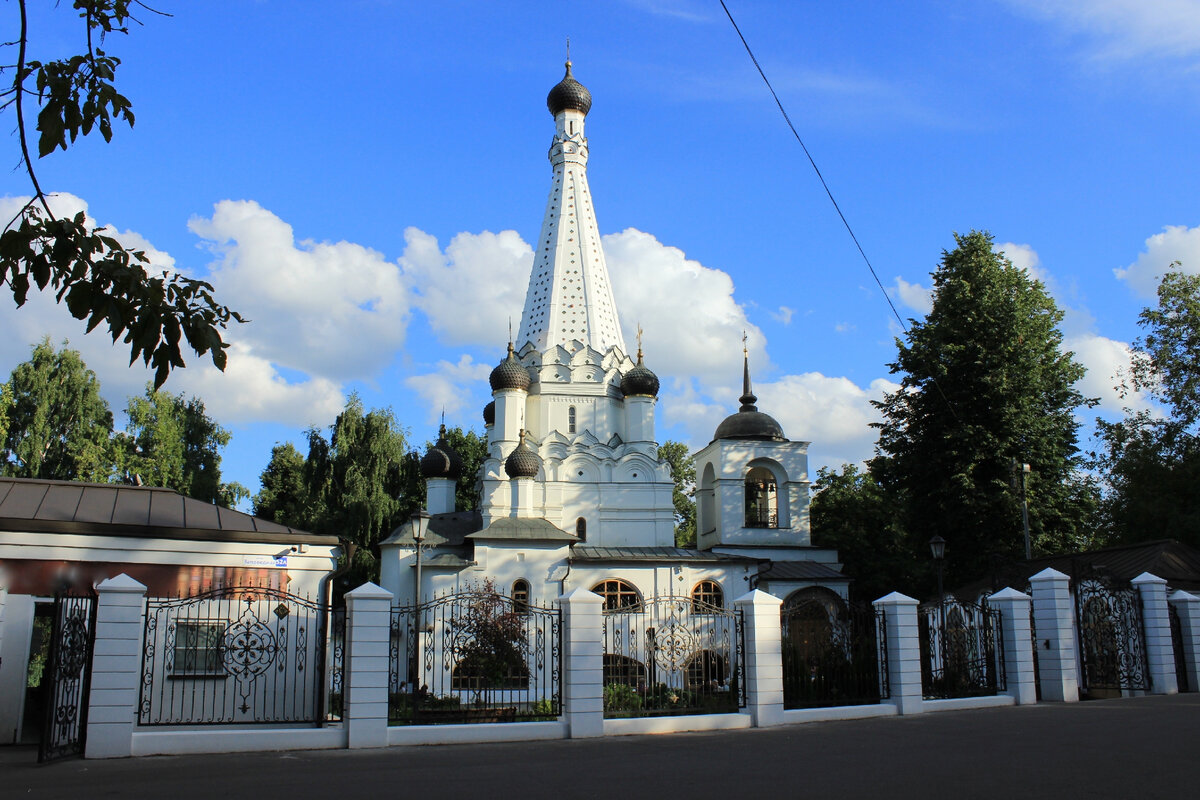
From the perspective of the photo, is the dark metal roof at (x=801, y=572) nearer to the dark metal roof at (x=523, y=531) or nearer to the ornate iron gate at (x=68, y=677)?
the dark metal roof at (x=523, y=531)

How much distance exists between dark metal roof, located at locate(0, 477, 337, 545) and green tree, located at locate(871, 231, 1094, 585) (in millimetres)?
18558

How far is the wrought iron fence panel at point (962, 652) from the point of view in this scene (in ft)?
48.1

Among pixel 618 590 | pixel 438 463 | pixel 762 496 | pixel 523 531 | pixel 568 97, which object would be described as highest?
pixel 568 97

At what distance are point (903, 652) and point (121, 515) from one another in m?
11.4

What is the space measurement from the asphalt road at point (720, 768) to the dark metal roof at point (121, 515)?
10.0 ft

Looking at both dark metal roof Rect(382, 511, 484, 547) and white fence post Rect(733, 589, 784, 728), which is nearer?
white fence post Rect(733, 589, 784, 728)

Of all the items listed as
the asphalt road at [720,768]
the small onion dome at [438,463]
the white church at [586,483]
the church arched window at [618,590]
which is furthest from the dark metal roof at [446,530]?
the asphalt road at [720,768]

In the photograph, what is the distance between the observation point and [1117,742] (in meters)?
9.59

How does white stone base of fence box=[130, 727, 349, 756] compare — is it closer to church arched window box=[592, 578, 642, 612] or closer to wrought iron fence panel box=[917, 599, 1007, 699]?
wrought iron fence panel box=[917, 599, 1007, 699]

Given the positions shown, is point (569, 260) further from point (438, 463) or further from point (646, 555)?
point (646, 555)

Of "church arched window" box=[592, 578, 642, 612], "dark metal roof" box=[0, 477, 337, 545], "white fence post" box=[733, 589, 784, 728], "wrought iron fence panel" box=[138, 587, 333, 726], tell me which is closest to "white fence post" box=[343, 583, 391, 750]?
"wrought iron fence panel" box=[138, 587, 333, 726]

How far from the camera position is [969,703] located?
13961 mm

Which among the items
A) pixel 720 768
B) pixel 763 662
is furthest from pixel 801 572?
pixel 720 768

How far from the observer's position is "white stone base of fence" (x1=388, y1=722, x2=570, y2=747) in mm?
10781
